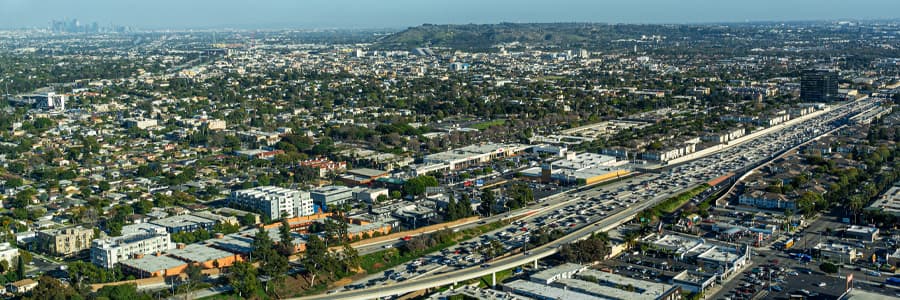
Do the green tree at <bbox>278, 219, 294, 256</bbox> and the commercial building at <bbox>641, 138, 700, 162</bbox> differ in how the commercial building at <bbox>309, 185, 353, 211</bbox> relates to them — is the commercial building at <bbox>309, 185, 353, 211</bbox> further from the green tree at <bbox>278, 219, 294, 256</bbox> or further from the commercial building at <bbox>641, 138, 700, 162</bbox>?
the commercial building at <bbox>641, 138, 700, 162</bbox>

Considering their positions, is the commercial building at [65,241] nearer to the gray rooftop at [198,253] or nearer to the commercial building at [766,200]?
the gray rooftop at [198,253]

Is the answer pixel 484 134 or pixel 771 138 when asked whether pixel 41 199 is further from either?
pixel 771 138

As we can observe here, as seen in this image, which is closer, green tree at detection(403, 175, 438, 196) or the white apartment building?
the white apartment building

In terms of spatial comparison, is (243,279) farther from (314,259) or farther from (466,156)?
(466,156)

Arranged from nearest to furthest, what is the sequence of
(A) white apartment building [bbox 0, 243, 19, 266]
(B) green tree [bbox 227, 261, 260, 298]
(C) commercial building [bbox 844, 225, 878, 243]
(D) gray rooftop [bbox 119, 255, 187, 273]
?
(B) green tree [bbox 227, 261, 260, 298], (D) gray rooftop [bbox 119, 255, 187, 273], (A) white apartment building [bbox 0, 243, 19, 266], (C) commercial building [bbox 844, 225, 878, 243]

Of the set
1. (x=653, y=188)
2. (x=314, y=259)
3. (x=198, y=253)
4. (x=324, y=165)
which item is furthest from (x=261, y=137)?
(x=314, y=259)

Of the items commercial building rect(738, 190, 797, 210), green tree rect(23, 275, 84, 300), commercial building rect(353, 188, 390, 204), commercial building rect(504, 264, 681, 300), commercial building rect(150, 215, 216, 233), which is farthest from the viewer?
commercial building rect(353, 188, 390, 204)

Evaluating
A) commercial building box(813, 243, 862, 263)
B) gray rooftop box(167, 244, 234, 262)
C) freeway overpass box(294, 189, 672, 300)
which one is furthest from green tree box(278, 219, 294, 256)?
commercial building box(813, 243, 862, 263)
